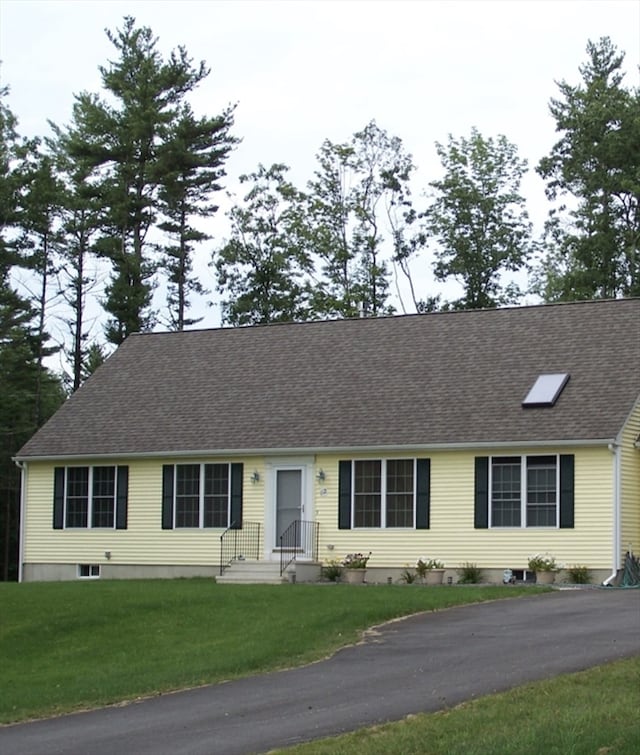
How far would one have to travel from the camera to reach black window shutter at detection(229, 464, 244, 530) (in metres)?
30.6

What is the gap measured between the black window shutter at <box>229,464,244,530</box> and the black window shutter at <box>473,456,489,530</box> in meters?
5.39

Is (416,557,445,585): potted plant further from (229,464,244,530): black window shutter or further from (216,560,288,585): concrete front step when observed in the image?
(229,464,244,530): black window shutter

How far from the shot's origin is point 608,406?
27562 millimetres

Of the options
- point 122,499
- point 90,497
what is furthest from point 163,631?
point 90,497

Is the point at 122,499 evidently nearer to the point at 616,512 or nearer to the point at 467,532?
the point at 467,532

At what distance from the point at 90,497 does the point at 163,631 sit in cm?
1274

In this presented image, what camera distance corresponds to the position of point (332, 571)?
1141 inches

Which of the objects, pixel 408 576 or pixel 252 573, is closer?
pixel 408 576

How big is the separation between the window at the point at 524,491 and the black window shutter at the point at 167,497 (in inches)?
294

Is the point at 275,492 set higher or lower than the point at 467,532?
higher

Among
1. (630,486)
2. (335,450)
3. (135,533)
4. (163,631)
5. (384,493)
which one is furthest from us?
(135,533)

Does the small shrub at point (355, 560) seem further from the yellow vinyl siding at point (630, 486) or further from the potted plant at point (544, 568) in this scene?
the yellow vinyl siding at point (630, 486)

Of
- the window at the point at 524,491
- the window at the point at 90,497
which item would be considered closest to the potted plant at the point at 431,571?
the window at the point at 524,491

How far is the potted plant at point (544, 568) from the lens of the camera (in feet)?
88.1
